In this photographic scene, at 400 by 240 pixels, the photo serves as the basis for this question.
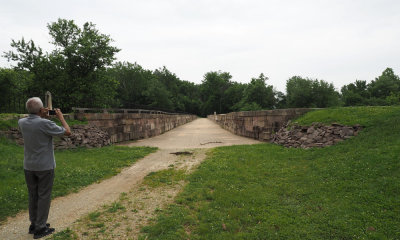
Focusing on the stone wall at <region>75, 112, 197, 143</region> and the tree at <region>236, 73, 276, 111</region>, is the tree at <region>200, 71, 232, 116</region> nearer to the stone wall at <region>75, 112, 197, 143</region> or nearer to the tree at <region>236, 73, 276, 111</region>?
the tree at <region>236, 73, 276, 111</region>

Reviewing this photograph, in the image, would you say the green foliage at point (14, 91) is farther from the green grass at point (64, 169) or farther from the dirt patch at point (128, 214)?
the dirt patch at point (128, 214)

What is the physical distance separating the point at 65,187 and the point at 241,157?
19.1 ft

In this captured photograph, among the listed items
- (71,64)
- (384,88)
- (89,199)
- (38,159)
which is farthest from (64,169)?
(384,88)

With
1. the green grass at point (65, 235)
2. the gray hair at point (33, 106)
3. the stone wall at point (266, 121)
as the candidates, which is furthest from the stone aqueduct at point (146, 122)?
the green grass at point (65, 235)

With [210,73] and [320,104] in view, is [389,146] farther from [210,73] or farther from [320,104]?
[210,73]

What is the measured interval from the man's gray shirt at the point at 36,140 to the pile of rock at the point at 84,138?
690cm

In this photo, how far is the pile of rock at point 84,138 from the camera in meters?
9.58

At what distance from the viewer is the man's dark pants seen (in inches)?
132

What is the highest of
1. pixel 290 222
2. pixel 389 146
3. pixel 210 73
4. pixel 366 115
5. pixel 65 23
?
pixel 210 73

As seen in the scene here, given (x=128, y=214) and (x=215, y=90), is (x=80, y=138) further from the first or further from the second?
(x=215, y=90)

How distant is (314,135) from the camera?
341 inches

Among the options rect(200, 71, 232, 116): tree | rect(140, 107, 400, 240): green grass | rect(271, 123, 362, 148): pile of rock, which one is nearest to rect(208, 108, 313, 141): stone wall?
A: rect(271, 123, 362, 148): pile of rock

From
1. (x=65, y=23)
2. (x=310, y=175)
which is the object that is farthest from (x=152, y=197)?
(x=65, y=23)

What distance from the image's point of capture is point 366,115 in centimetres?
800
